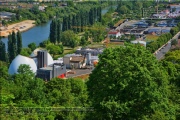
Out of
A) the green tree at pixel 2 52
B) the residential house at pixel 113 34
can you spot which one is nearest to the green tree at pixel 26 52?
the green tree at pixel 2 52

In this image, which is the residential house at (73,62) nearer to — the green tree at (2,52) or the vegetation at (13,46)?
the vegetation at (13,46)

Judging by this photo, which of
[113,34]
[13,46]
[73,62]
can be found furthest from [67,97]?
[113,34]

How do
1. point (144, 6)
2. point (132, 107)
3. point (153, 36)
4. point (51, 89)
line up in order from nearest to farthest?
point (132, 107)
point (51, 89)
point (153, 36)
point (144, 6)

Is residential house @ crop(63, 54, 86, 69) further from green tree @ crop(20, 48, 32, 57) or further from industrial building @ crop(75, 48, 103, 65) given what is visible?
green tree @ crop(20, 48, 32, 57)

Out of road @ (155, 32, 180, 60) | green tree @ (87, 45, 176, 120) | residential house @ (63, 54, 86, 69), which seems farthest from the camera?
road @ (155, 32, 180, 60)

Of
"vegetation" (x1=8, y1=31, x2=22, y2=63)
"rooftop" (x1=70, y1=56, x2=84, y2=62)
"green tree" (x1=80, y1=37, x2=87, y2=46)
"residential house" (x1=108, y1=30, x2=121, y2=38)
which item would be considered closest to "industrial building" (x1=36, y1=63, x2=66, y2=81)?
"rooftop" (x1=70, y1=56, x2=84, y2=62)

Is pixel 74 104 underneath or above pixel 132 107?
underneath

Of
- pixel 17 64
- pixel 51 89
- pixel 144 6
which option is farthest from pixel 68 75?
pixel 144 6

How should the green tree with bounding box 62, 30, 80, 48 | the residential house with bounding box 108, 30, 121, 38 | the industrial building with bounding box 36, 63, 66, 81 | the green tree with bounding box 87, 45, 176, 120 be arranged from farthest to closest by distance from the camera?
1. the residential house with bounding box 108, 30, 121, 38
2. the green tree with bounding box 62, 30, 80, 48
3. the industrial building with bounding box 36, 63, 66, 81
4. the green tree with bounding box 87, 45, 176, 120

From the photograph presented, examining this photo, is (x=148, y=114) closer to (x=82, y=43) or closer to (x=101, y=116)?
(x=101, y=116)
